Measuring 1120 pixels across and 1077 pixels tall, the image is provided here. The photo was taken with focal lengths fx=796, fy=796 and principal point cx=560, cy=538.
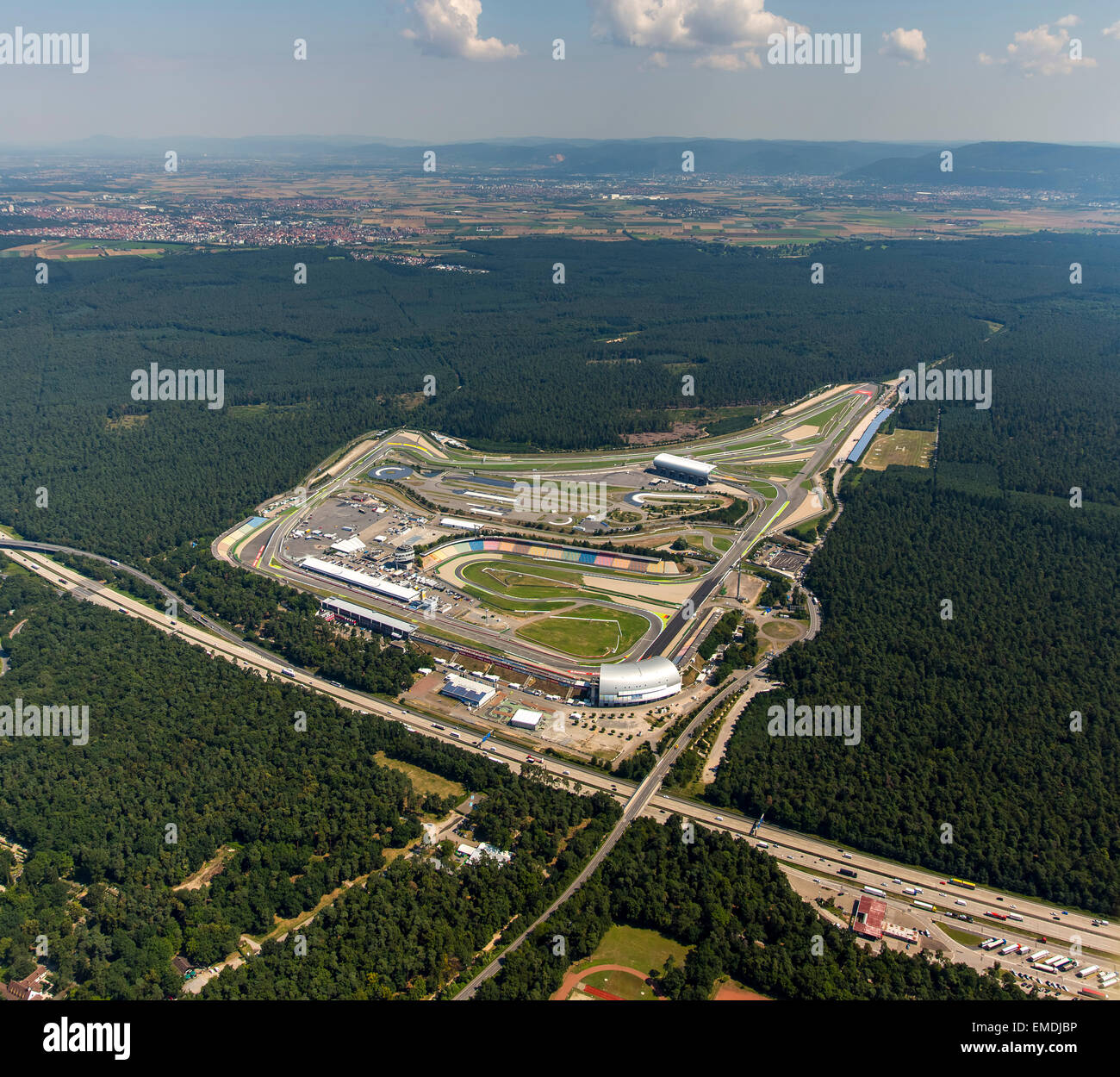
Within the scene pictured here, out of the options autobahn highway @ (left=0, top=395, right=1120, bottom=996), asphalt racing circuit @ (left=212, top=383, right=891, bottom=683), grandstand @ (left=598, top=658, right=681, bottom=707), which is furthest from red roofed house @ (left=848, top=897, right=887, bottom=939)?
asphalt racing circuit @ (left=212, top=383, right=891, bottom=683)

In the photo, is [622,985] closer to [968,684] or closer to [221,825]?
[221,825]

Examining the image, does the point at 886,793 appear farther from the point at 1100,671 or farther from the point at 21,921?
the point at 21,921

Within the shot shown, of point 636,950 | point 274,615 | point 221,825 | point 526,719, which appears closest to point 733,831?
point 636,950

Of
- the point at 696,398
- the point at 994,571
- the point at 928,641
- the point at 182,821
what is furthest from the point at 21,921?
the point at 696,398

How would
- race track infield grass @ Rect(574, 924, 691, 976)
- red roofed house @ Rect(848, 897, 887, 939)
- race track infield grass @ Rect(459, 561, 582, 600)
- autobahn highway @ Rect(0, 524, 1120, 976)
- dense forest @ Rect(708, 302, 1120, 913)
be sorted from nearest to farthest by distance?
1. race track infield grass @ Rect(574, 924, 691, 976)
2. red roofed house @ Rect(848, 897, 887, 939)
3. autobahn highway @ Rect(0, 524, 1120, 976)
4. dense forest @ Rect(708, 302, 1120, 913)
5. race track infield grass @ Rect(459, 561, 582, 600)

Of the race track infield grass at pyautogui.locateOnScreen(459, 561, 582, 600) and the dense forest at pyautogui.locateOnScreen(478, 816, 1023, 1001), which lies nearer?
the dense forest at pyautogui.locateOnScreen(478, 816, 1023, 1001)

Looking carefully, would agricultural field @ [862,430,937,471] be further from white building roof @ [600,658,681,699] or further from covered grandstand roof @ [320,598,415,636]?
covered grandstand roof @ [320,598,415,636]
